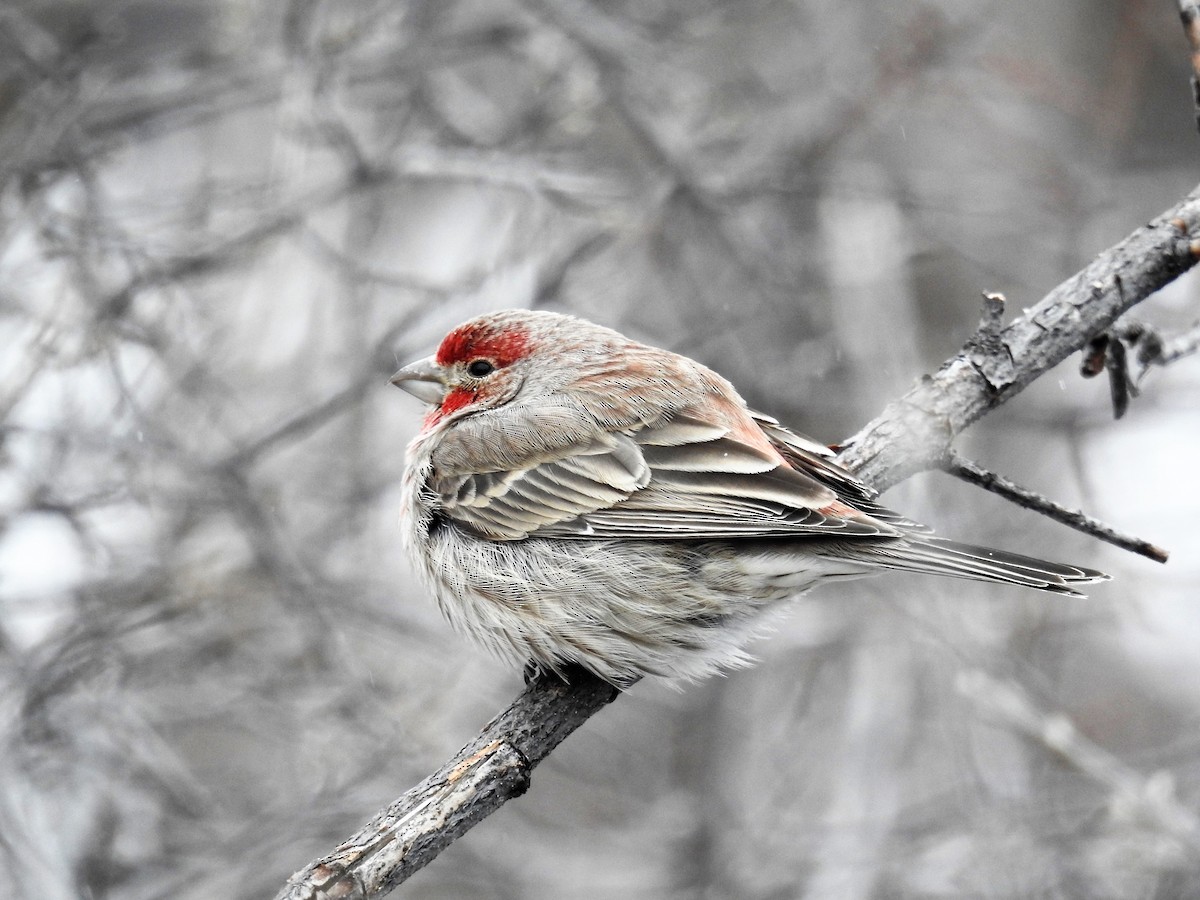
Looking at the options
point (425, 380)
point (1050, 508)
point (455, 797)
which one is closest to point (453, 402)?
point (425, 380)

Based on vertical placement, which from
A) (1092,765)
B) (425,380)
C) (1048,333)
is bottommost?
(1092,765)

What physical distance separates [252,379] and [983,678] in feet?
13.5

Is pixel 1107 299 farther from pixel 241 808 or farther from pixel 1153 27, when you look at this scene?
pixel 1153 27

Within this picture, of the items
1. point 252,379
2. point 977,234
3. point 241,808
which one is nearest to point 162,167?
point 252,379

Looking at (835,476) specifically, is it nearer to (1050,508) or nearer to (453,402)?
(1050,508)

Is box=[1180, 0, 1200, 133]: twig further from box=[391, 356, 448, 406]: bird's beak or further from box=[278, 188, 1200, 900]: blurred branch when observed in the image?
box=[391, 356, 448, 406]: bird's beak

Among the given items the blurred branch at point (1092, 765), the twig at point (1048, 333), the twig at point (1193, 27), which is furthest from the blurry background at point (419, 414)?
the twig at point (1193, 27)

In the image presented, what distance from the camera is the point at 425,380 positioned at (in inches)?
188

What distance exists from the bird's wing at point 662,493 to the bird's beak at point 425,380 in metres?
0.57

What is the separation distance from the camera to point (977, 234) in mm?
8047

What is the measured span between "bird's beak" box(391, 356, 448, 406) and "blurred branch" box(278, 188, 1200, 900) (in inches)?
54.4

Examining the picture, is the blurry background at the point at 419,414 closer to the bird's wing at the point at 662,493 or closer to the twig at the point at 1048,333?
the bird's wing at the point at 662,493

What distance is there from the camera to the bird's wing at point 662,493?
3.72 meters

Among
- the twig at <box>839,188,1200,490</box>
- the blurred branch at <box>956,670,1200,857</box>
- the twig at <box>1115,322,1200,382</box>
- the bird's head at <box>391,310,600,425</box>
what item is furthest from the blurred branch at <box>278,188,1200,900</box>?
the blurred branch at <box>956,670,1200,857</box>
